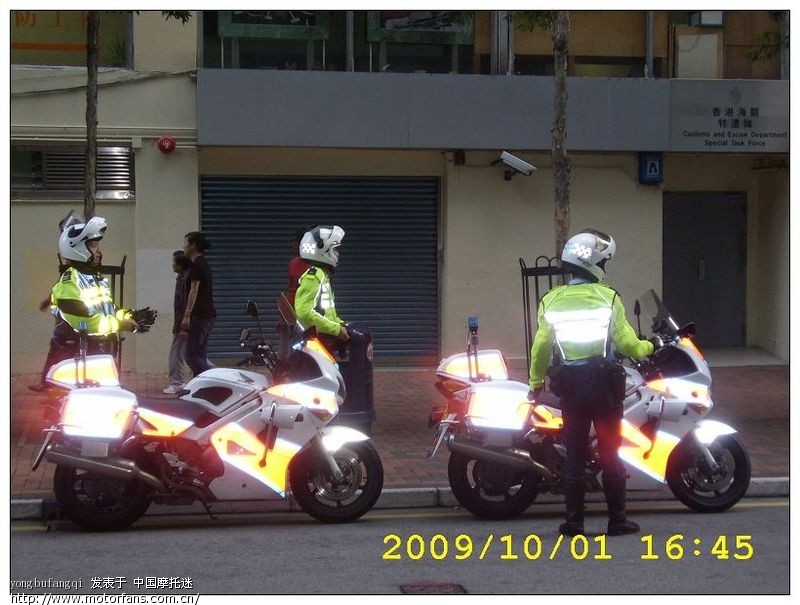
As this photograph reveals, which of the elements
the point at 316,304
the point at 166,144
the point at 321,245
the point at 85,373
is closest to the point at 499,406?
the point at 316,304

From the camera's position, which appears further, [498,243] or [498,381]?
[498,243]

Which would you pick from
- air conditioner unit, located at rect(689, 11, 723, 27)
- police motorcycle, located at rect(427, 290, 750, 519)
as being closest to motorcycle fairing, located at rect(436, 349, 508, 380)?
police motorcycle, located at rect(427, 290, 750, 519)

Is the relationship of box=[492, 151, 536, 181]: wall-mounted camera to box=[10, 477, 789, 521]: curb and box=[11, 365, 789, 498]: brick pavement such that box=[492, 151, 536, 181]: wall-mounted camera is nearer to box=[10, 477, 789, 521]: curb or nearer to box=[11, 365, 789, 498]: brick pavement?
box=[11, 365, 789, 498]: brick pavement

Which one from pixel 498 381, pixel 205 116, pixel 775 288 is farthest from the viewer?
pixel 775 288

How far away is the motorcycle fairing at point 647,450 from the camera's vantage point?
776 cm

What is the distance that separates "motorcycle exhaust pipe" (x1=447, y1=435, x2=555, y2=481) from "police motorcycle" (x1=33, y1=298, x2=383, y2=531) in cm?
55

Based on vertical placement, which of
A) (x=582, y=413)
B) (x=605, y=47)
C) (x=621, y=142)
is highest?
(x=605, y=47)

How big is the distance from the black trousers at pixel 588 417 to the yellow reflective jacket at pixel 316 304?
1831mm

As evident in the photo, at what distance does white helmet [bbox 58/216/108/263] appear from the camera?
28.8 ft

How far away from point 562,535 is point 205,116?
28.1ft

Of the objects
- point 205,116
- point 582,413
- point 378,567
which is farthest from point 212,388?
point 205,116

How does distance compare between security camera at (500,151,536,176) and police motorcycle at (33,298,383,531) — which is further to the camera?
security camera at (500,151,536,176)

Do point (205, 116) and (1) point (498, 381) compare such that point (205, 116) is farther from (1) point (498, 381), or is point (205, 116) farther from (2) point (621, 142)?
(1) point (498, 381)

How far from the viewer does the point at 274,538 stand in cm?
732
